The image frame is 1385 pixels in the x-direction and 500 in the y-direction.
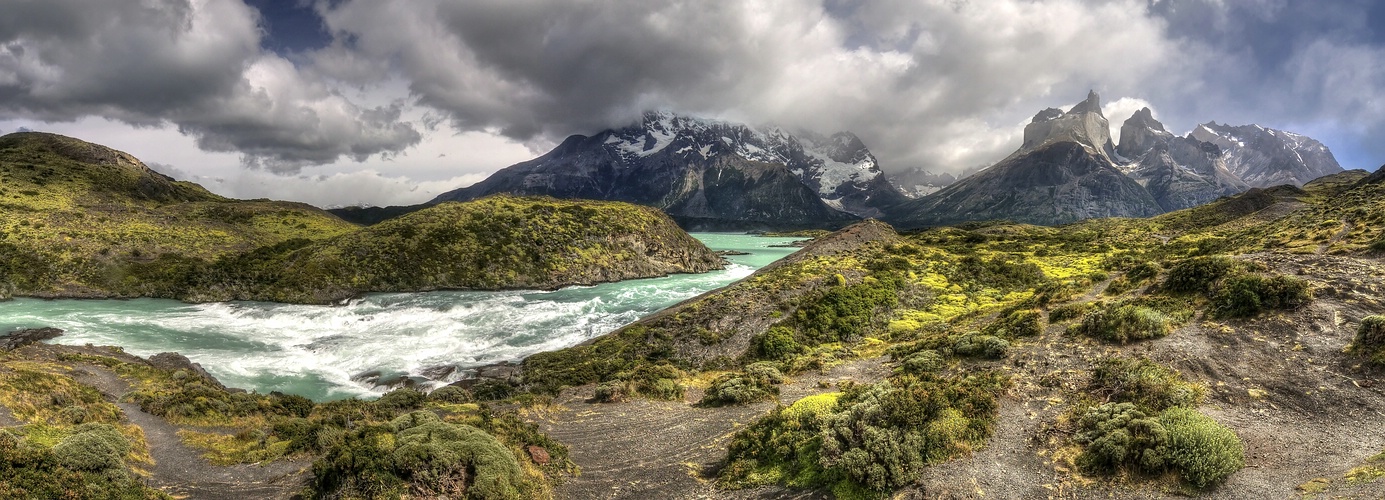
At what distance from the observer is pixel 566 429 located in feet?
68.7

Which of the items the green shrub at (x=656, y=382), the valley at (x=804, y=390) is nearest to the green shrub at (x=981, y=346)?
the valley at (x=804, y=390)

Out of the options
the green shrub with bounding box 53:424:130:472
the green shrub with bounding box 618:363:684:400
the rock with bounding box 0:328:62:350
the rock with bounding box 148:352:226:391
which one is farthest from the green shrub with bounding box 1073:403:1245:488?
the rock with bounding box 0:328:62:350

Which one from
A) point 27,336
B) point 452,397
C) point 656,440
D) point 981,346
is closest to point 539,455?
point 656,440

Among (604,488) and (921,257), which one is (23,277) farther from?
(921,257)

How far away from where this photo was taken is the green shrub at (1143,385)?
1300 cm

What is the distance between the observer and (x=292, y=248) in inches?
3073

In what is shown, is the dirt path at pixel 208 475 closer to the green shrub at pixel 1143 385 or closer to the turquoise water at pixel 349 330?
the turquoise water at pixel 349 330

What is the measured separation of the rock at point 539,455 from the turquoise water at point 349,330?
69.5 ft

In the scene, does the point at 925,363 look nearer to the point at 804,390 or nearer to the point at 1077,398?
the point at 804,390

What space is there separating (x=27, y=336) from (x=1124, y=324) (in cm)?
7269

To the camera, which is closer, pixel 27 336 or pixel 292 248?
pixel 27 336

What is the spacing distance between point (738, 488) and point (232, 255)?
96406 mm

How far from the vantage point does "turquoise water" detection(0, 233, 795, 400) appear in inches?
1437

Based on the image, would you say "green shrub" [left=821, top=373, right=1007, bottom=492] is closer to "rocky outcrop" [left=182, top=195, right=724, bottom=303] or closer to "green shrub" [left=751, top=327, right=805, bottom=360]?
"green shrub" [left=751, top=327, right=805, bottom=360]
